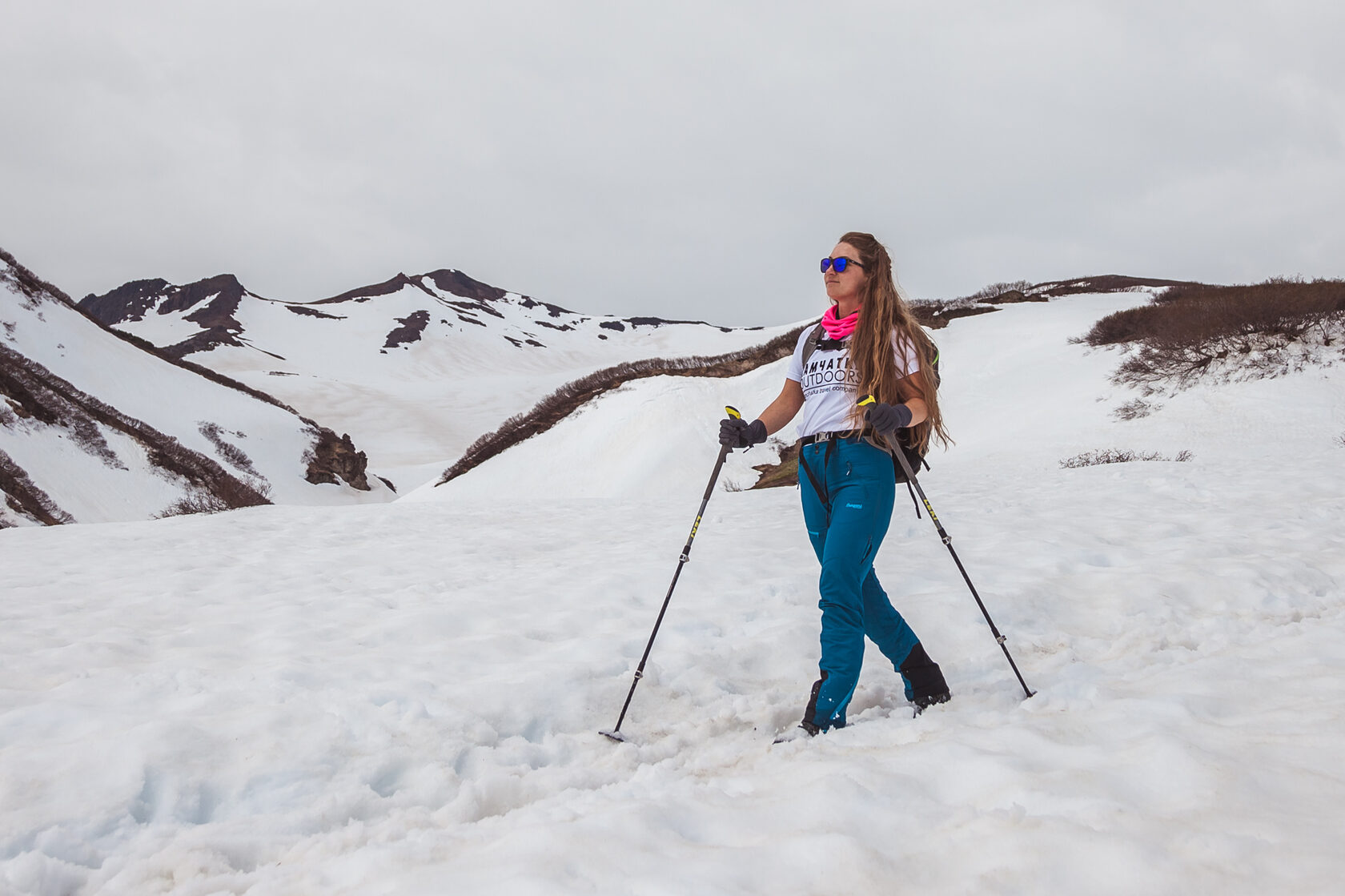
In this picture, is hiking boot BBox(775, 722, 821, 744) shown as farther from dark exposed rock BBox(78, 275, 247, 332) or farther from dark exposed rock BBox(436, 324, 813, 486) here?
dark exposed rock BBox(78, 275, 247, 332)

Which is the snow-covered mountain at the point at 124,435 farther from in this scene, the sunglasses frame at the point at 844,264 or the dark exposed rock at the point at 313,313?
the dark exposed rock at the point at 313,313

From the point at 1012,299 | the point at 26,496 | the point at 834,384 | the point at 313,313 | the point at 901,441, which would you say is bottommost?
the point at 26,496

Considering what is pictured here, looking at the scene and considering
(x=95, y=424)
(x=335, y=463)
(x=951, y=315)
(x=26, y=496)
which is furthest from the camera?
(x=335, y=463)

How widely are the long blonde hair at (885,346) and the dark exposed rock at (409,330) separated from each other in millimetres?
81798

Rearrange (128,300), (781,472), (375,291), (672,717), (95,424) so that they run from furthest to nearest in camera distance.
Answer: (375,291) < (128,300) < (95,424) < (781,472) < (672,717)

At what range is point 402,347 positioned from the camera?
7838 centimetres

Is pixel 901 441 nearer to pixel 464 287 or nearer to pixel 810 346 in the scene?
pixel 810 346

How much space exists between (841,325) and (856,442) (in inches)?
26.7

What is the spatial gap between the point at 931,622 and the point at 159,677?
505cm

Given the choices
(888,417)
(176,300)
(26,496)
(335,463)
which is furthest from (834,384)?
(176,300)

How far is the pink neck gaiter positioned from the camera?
12.3ft

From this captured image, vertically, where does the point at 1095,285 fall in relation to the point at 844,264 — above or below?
above

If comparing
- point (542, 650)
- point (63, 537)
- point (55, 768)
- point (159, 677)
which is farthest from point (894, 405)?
point (63, 537)

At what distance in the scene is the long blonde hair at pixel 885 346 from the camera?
3564mm
